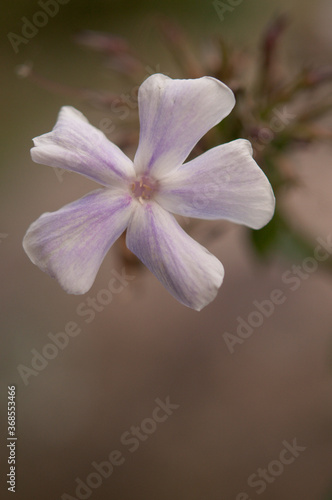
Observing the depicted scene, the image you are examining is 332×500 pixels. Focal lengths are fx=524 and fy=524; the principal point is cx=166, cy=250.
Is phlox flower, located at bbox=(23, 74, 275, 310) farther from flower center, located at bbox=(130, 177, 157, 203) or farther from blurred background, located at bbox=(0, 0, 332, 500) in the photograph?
blurred background, located at bbox=(0, 0, 332, 500)

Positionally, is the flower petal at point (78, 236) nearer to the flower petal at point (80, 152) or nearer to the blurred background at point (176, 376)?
the flower petal at point (80, 152)

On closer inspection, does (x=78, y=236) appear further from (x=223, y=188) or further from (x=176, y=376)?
(x=176, y=376)

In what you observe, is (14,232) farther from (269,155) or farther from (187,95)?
(187,95)

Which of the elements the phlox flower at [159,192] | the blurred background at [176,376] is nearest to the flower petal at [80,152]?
Answer: the phlox flower at [159,192]

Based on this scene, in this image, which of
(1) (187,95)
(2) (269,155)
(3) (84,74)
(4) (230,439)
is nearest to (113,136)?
(2) (269,155)

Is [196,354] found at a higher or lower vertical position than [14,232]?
higher

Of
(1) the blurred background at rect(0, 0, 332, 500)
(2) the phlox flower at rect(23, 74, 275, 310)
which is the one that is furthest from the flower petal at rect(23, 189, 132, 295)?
(1) the blurred background at rect(0, 0, 332, 500)
